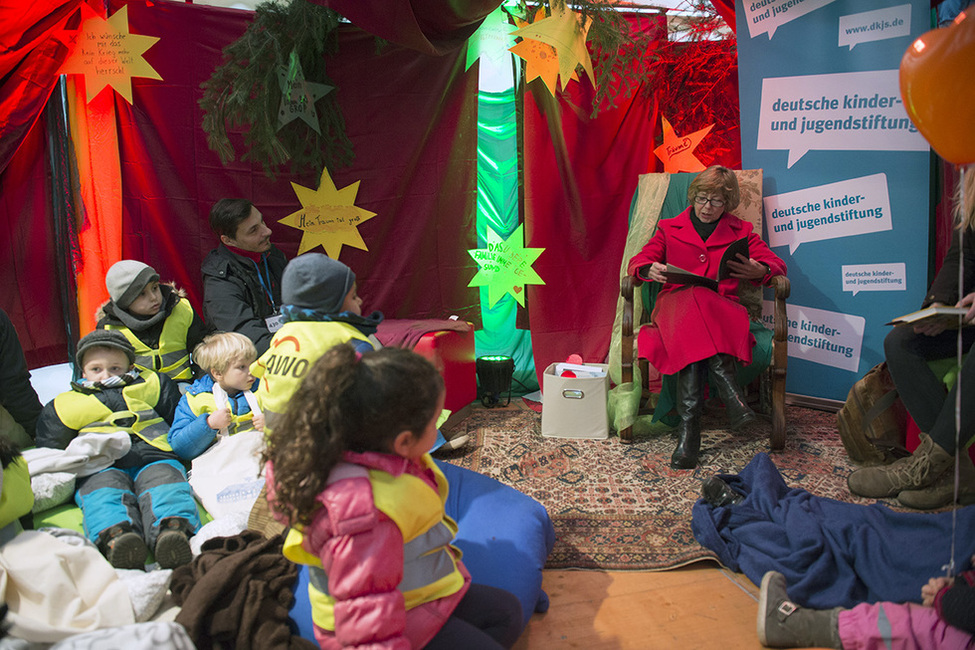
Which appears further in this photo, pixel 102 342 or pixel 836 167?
pixel 836 167

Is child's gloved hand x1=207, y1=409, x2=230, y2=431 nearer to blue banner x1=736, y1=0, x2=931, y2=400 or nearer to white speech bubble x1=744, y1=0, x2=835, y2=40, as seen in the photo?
blue banner x1=736, y1=0, x2=931, y2=400

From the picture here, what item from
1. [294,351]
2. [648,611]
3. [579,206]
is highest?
[579,206]

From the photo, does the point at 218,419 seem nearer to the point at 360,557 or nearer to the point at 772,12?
the point at 360,557

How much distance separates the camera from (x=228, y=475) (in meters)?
2.34

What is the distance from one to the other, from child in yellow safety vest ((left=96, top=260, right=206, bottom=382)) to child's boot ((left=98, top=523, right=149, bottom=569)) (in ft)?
2.66

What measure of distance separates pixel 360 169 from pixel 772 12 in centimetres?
249

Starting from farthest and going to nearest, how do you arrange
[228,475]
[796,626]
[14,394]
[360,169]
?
1. [360,169]
2. [14,394]
3. [228,475]
4. [796,626]

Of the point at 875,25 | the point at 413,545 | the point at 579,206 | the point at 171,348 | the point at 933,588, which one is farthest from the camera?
the point at 579,206

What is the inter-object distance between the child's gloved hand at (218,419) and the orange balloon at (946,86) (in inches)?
97.2

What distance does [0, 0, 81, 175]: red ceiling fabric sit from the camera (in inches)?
120

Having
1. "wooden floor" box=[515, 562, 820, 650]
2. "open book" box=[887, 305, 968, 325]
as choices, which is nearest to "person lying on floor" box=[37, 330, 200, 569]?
"wooden floor" box=[515, 562, 820, 650]

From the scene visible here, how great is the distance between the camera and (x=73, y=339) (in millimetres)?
3613

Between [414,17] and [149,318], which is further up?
[414,17]

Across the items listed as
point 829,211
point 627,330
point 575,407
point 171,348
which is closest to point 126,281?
point 171,348
